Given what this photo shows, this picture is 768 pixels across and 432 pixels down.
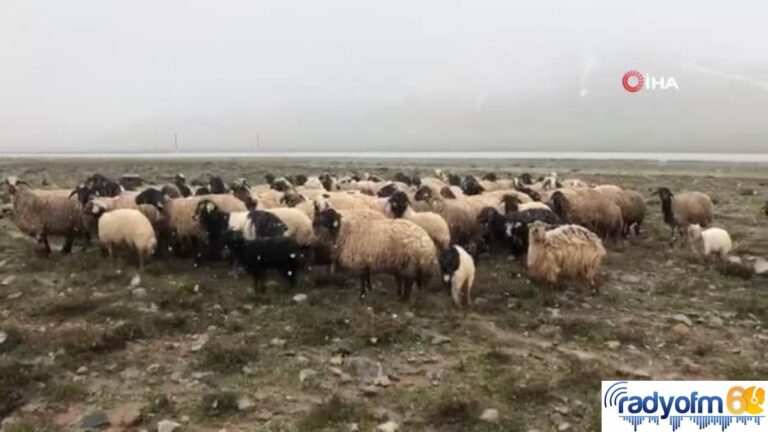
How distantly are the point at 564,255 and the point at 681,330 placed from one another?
251 cm

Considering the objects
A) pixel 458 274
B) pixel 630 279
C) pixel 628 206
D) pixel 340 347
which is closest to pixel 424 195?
pixel 458 274

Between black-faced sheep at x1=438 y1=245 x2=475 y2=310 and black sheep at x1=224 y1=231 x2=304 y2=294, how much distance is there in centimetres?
279

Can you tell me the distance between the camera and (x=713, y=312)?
1037cm

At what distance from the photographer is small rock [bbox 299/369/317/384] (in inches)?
307

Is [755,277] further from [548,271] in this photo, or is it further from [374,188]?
[374,188]

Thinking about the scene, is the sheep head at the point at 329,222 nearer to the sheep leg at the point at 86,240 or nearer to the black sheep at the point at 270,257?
the black sheep at the point at 270,257

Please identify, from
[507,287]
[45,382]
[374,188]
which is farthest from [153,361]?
[374,188]

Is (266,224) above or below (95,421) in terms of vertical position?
above

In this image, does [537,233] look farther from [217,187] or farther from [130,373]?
[217,187]

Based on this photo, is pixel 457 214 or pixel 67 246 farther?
pixel 457 214

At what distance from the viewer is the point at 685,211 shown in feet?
54.9

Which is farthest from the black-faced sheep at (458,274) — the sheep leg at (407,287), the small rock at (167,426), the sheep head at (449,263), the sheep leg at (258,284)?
the small rock at (167,426)

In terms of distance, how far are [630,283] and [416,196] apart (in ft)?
17.1

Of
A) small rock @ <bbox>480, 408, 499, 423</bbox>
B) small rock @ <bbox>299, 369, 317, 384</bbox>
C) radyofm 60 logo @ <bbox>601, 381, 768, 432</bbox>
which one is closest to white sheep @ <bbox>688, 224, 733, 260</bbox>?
radyofm 60 logo @ <bbox>601, 381, 768, 432</bbox>
